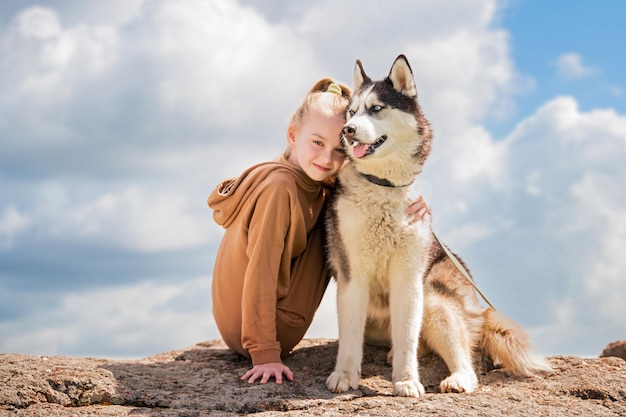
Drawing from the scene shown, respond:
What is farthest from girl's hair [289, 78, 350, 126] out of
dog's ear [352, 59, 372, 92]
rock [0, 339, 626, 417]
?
rock [0, 339, 626, 417]

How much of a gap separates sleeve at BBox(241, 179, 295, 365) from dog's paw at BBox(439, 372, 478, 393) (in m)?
1.09

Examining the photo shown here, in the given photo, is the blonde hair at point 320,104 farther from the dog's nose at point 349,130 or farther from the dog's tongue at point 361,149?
the dog's nose at point 349,130

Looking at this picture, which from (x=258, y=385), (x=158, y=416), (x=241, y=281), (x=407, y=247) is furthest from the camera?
(x=241, y=281)

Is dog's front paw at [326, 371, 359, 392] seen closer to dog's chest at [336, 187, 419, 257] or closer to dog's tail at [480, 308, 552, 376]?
dog's chest at [336, 187, 419, 257]

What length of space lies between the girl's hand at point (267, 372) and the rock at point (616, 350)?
131 inches

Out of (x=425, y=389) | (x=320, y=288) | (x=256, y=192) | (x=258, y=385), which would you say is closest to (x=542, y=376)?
(x=425, y=389)

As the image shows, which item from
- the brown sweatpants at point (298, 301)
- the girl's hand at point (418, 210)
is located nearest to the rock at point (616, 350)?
the girl's hand at point (418, 210)

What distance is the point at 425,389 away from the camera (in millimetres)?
4410

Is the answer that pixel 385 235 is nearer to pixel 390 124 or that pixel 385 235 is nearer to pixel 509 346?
pixel 390 124

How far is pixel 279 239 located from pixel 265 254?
0.14 metres

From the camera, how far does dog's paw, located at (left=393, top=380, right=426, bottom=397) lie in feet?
13.0

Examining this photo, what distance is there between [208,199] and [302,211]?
31.7 inches

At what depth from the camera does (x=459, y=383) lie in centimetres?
426

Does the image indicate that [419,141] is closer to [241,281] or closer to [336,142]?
[336,142]
